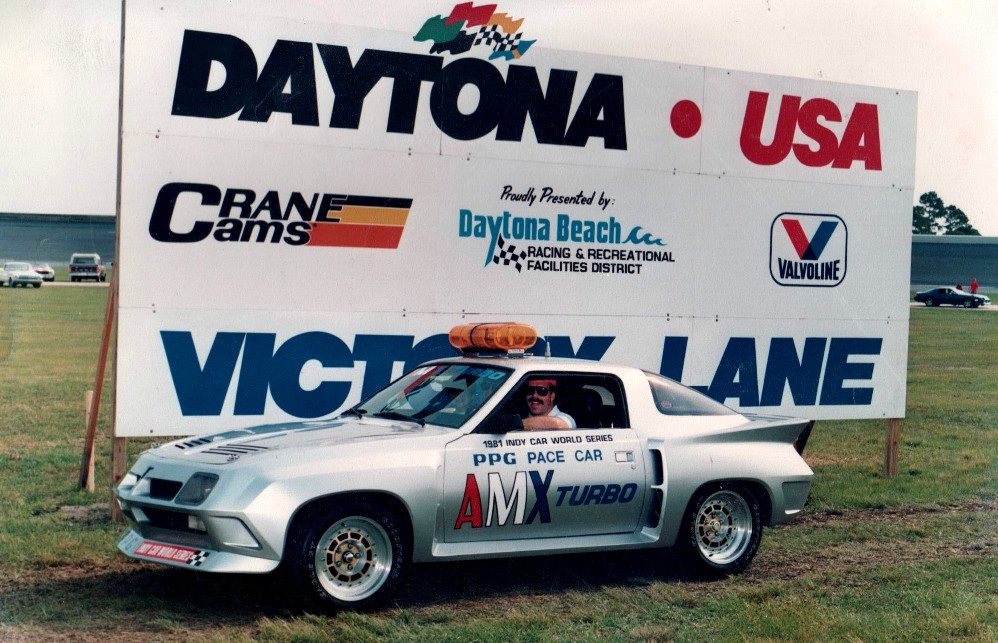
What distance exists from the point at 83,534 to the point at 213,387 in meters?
1.70

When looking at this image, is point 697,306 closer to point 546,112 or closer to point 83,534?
point 546,112

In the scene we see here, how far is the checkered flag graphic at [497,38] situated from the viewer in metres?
11.1

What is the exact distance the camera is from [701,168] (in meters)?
12.1

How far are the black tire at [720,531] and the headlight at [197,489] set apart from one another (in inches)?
128

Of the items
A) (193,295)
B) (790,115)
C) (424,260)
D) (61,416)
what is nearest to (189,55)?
(193,295)

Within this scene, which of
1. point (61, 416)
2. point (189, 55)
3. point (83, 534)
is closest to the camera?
point (83, 534)

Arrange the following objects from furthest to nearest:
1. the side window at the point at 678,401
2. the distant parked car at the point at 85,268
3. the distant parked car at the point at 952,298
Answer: the distant parked car at the point at 952,298 < the distant parked car at the point at 85,268 < the side window at the point at 678,401

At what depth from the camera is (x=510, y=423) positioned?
755cm

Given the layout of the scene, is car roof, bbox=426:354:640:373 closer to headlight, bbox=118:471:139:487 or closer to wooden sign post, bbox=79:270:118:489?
headlight, bbox=118:471:139:487

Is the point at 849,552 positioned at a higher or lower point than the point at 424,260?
lower

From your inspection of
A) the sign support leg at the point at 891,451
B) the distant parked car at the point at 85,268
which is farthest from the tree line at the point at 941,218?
the sign support leg at the point at 891,451

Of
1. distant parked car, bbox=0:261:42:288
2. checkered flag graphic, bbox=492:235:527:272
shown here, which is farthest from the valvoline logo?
distant parked car, bbox=0:261:42:288

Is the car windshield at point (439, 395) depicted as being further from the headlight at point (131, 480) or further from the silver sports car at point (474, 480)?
the headlight at point (131, 480)

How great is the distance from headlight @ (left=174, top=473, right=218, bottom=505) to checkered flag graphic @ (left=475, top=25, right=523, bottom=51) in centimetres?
578
